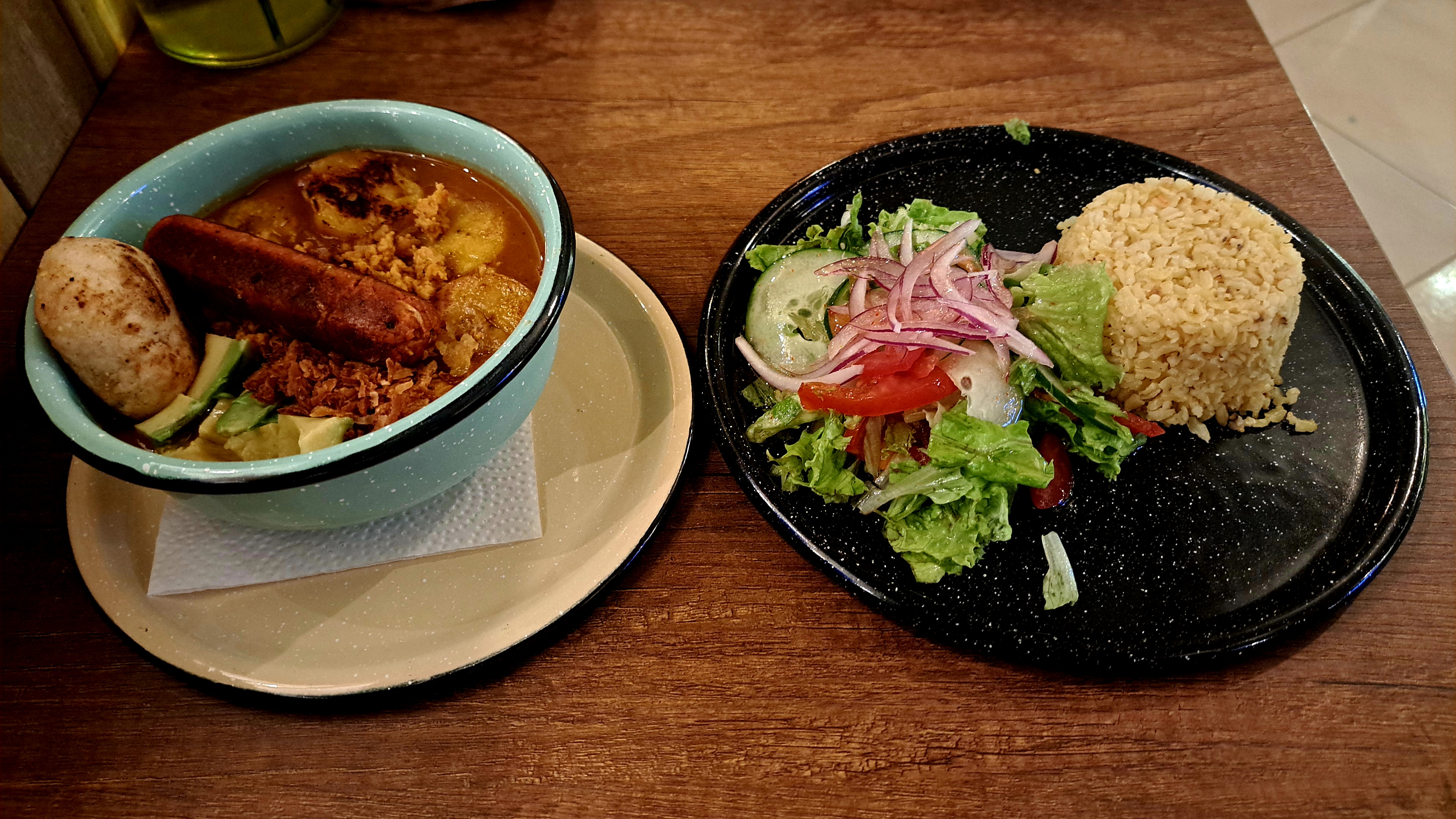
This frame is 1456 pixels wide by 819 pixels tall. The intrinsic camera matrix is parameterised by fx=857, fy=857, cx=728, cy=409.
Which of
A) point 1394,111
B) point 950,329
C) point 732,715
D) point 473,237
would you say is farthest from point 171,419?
point 1394,111

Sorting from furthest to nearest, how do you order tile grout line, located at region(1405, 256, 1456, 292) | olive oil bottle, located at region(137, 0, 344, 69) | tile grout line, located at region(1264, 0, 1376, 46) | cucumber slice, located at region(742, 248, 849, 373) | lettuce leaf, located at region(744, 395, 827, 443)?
tile grout line, located at region(1264, 0, 1376, 46)
tile grout line, located at region(1405, 256, 1456, 292)
olive oil bottle, located at region(137, 0, 344, 69)
cucumber slice, located at region(742, 248, 849, 373)
lettuce leaf, located at region(744, 395, 827, 443)

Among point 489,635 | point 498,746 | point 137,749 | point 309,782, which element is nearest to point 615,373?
point 489,635

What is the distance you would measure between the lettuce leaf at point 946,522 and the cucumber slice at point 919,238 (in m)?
0.48

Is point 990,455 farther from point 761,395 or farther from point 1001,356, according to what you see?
point 761,395

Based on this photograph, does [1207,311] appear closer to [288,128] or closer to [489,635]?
[489,635]

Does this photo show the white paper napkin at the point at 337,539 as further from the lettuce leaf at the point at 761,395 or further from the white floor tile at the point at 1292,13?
the white floor tile at the point at 1292,13

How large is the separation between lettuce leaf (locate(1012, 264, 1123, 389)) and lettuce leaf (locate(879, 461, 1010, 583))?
31 centimetres

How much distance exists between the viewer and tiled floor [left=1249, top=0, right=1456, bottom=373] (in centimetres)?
313

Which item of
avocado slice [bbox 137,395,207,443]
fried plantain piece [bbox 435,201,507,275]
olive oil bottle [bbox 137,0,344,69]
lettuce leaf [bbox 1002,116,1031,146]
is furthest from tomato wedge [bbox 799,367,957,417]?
olive oil bottle [bbox 137,0,344,69]

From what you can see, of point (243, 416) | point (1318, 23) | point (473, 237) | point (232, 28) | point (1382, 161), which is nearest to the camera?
point (243, 416)

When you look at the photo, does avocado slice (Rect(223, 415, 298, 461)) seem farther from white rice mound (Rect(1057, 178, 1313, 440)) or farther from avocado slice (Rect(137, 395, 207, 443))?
white rice mound (Rect(1057, 178, 1313, 440))

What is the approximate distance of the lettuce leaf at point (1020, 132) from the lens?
6.31ft

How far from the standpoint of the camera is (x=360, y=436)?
1.16m

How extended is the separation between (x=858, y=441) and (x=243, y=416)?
99 cm
